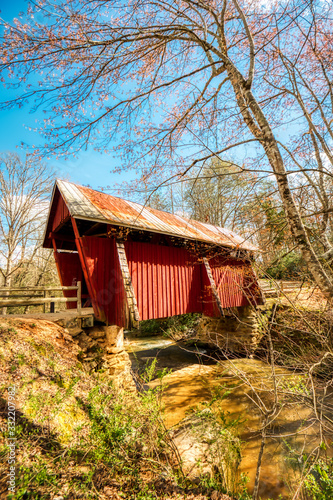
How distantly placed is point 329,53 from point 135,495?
9135 mm

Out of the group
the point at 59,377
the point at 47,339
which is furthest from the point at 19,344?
the point at 59,377

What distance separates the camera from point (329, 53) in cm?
550

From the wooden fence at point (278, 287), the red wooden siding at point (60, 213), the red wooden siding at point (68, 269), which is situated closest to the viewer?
the wooden fence at point (278, 287)

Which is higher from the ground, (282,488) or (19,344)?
(19,344)

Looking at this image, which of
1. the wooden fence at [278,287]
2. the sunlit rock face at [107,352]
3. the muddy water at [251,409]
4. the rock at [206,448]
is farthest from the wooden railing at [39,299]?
the wooden fence at [278,287]

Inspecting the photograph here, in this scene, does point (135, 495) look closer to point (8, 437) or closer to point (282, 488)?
point (8, 437)

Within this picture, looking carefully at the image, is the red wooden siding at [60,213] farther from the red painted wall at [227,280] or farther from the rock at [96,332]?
the red painted wall at [227,280]

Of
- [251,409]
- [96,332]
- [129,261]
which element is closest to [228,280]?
[251,409]

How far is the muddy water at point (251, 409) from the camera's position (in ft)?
11.3

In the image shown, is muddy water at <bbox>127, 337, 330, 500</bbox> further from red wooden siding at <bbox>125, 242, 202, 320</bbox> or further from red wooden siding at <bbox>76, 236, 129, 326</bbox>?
red wooden siding at <bbox>125, 242, 202, 320</bbox>

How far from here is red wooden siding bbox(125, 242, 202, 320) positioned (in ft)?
20.6

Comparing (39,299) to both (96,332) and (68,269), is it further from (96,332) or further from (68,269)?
(68,269)

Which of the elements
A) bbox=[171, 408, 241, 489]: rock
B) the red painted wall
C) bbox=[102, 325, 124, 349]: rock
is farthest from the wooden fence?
bbox=[102, 325, 124, 349]: rock

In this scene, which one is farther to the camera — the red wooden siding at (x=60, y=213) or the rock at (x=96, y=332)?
the red wooden siding at (x=60, y=213)
